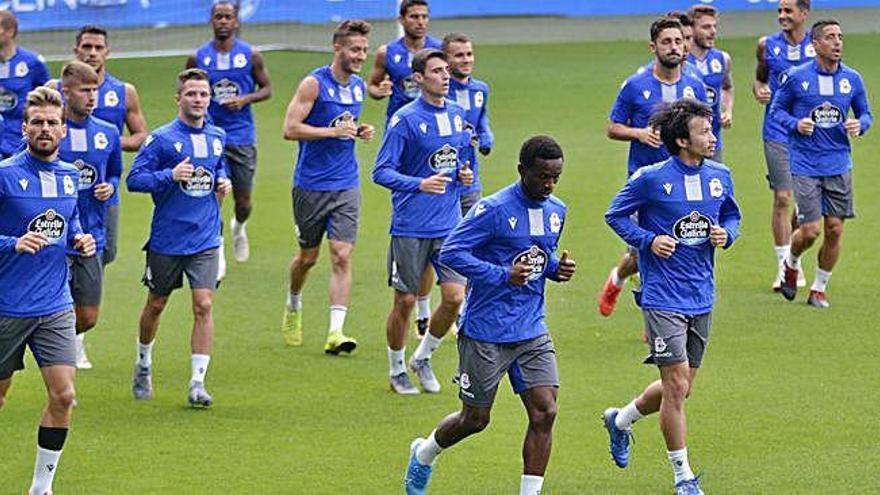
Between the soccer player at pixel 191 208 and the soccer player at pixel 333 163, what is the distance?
172 cm

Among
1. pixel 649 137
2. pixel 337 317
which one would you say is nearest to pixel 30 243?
pixel 337 317

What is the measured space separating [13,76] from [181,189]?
4.49m

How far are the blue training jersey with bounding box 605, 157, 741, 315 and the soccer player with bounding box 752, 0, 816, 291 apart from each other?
19.9 feet

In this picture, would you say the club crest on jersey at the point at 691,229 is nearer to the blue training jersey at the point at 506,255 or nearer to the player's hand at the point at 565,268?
the blue training jersey at the point at 506,255

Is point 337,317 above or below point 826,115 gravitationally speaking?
below

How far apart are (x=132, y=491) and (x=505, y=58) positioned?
67.0 feet

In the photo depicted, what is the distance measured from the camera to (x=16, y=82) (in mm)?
17812

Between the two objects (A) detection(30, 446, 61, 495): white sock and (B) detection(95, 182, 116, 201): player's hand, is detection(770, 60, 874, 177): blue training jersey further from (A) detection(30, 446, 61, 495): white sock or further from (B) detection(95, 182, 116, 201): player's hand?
(A) detection(30, 446, 61, 495): white sock

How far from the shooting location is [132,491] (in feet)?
38.8

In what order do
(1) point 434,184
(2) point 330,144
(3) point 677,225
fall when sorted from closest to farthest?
(3) point 677,225 < (1) point 434,184 < (2) point 330,144

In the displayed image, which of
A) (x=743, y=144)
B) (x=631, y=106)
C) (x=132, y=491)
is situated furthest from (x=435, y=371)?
(x=743, y=144)

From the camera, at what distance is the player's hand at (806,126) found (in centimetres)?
1694

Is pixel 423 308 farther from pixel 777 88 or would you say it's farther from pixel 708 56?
pixel 777 88

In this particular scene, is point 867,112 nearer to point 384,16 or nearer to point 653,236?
point 653,236
